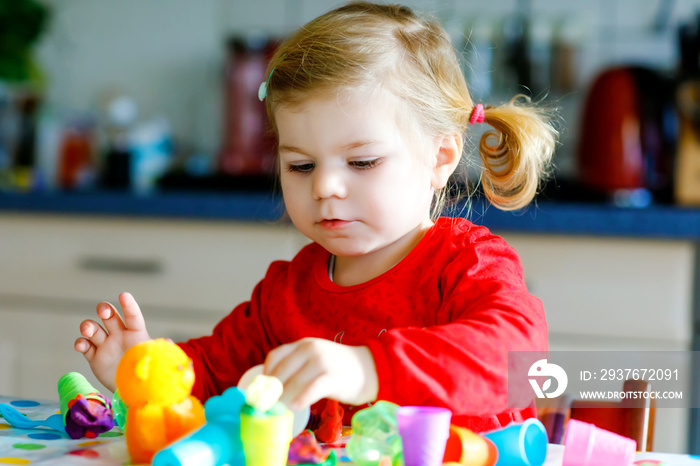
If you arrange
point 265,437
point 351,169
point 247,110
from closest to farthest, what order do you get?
point 265,437
point 351,169
point 247,110

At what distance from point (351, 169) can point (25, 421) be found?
39cm

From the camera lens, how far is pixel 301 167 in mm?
835

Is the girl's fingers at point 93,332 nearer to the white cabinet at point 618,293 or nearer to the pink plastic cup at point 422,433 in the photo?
the pink plastic cup at point 422,433

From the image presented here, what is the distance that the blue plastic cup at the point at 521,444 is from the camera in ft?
2.01

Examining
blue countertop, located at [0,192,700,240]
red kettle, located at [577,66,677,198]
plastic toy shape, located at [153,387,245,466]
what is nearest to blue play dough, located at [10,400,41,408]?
plastic toy shape, located at [153,387,245,466]

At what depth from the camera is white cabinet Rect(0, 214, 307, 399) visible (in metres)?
1.87

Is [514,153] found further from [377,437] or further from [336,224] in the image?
[377,437]

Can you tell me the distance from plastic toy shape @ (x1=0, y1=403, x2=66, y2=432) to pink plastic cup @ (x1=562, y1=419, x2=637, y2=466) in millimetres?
439

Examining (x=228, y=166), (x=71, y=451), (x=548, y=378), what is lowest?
(x=71, y=451)

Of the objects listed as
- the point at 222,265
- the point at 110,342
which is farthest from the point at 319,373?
the point at 222,265

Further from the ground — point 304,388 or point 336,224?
point 336,224

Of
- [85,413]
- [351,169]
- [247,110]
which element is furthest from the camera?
[247,110]

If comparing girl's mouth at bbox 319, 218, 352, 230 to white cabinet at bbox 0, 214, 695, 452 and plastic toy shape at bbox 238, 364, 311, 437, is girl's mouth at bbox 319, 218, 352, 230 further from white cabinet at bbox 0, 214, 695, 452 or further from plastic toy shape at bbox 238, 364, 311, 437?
white cabinet at bbox 0, 214, 695, 452

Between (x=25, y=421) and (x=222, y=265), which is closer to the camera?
(x=25, y=421)
